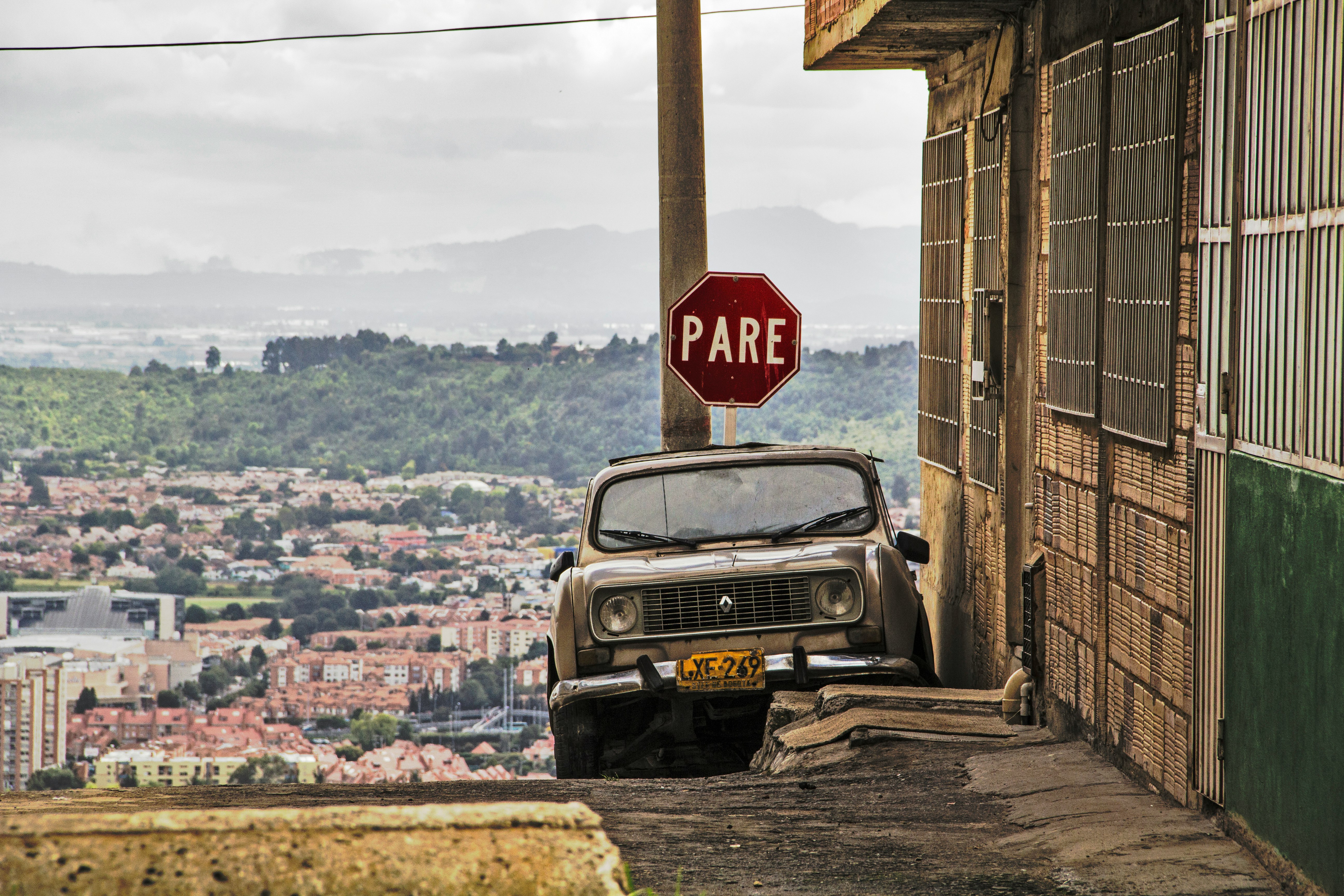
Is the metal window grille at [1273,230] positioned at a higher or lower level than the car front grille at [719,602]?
higher

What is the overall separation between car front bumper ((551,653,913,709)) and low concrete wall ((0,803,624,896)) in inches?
228

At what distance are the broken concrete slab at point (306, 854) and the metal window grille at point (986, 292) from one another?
24.6 ft

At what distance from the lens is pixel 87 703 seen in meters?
34.2

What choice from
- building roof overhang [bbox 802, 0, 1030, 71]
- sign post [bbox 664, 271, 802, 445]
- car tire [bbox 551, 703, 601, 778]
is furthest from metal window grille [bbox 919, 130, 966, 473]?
car tire [bbox 551, 703, 601, 778]

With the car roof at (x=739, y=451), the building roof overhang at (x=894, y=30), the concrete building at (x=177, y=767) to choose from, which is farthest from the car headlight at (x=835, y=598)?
the concrete building at (x=177, y=767)

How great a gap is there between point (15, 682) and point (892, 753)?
27.8m

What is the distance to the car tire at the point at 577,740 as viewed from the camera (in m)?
8.47

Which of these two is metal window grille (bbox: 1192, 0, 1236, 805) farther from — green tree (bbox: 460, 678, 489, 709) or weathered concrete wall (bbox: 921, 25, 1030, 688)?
green tree (bbox: 460, 678, 489, 709)

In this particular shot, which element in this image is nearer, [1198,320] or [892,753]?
[1198,320]

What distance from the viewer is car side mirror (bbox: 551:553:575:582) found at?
906 cm

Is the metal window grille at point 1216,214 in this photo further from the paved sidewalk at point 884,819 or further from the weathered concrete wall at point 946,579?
the weathered concrete wall at point 946,579

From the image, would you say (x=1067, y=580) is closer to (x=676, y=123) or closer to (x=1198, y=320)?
(x=1198, y=320)

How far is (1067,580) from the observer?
7.45m

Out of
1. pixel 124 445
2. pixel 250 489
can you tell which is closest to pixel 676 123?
pixel 250 489
